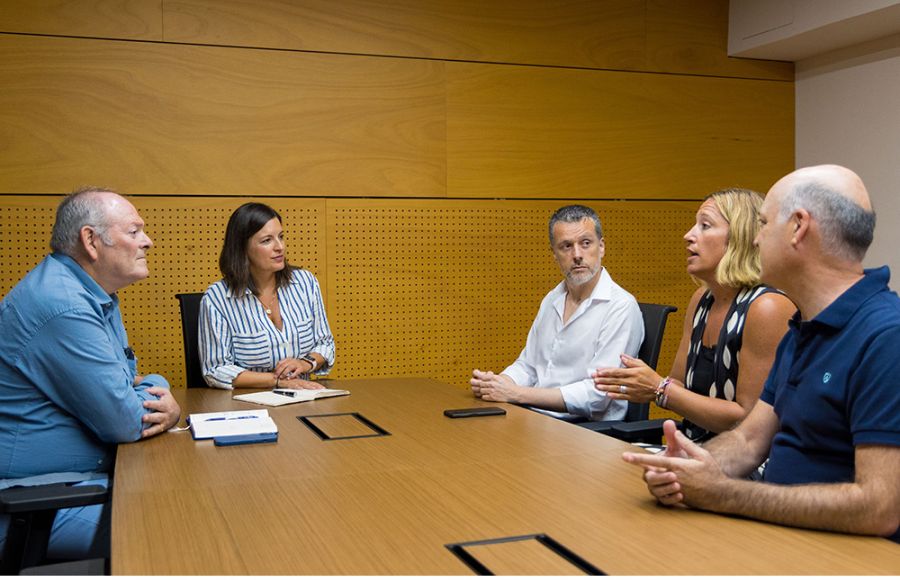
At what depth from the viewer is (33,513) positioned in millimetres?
1880

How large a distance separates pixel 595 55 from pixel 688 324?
113 inches

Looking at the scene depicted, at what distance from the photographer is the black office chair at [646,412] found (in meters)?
2.81

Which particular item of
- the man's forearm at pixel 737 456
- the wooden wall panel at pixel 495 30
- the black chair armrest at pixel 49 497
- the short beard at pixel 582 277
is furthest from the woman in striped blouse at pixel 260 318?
the man's forearm at pixel 737 456

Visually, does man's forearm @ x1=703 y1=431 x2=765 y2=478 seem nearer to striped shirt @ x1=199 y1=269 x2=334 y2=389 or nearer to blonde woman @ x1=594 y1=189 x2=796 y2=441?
blonde woman @ x1=594 y1=189 x2=796 y2=441

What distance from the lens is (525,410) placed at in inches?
115

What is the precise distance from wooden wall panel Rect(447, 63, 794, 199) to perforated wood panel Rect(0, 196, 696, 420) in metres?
0.16

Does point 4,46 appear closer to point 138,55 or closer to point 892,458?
point 138,55

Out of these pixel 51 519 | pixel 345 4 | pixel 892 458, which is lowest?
pixel 51 519

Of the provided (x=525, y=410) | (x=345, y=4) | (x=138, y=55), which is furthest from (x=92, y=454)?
(x=345, y=4)

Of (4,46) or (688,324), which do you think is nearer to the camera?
(688,324)

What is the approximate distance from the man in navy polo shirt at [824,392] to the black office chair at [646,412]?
0.84 meters

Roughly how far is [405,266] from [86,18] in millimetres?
2171

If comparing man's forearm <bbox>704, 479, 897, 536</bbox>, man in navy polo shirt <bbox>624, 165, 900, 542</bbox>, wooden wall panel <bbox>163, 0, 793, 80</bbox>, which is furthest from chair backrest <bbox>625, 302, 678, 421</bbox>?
wooden wall panel <bbox>163, 0, 793, 80</bbox>

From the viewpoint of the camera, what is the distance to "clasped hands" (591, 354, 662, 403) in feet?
8.82
